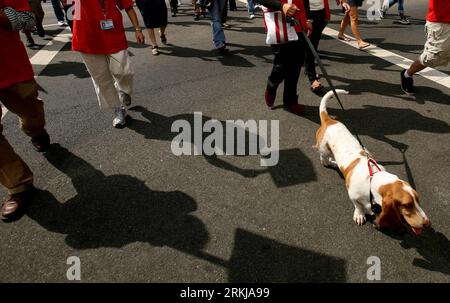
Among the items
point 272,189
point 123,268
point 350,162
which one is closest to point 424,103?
point 350,162

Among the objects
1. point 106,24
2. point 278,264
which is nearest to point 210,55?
point 106,24

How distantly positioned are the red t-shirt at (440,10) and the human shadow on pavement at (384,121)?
1.14 m

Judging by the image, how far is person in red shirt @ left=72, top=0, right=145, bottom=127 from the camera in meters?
3.30

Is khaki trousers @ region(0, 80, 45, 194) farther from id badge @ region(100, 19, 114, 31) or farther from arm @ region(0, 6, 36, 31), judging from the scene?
id badge @ region(100, 19, 114, 31)

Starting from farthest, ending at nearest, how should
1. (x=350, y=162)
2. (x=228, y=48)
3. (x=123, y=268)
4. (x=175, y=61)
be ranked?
1. (x=228, y=48)
2. (x=175, y=61)
3. (x=350, y=162)
4. (x=123, y=268)

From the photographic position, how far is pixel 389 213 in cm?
206

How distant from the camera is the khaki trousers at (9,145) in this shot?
2.79 m

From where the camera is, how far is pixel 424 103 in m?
4.19

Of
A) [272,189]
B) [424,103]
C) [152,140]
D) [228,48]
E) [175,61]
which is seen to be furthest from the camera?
[228,48]

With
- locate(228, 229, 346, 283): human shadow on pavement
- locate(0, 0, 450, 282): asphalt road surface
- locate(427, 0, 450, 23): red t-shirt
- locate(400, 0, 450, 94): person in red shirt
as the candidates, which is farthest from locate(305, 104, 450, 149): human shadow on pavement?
locate(228, 229, 346, 283): human shadow on pavement

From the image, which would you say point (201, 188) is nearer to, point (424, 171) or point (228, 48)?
point (424, 171)
